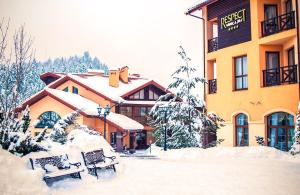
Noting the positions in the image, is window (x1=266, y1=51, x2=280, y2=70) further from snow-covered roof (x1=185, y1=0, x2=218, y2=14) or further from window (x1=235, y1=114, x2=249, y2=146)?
snow-covered roof (x1=185, y1=0, x2=218, y2=14)

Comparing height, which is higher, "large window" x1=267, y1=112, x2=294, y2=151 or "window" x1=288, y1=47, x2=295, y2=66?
"window" x1=288, y1=47, x2=295, y2=66

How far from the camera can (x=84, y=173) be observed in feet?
29.5

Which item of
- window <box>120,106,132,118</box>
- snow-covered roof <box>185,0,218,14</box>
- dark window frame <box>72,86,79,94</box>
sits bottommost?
window <box>120,106,132,118</box>

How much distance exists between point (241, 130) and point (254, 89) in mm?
2292

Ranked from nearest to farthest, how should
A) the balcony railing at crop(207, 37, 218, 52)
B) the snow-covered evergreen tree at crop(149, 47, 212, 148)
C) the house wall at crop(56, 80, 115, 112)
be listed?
the snow-covered evergreen tree at crop(149, 47, 212, 148) < the balcony railing at crop(207, 37, 218, 52) < the house wall at crop(56, 80, 115, 112)

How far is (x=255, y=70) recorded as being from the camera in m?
16.3

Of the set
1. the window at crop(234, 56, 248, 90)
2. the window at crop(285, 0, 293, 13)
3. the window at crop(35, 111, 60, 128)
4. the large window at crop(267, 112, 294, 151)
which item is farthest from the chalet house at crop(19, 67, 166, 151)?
the window at crop(285, 0, 293, 13)

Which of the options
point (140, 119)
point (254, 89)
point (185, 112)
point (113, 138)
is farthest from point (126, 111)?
point (254, 89)

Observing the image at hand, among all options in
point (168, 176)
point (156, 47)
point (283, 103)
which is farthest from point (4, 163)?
point (156, 47)

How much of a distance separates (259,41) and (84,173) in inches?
430

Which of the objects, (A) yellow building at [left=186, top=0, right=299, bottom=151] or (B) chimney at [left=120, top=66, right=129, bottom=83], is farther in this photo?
(B) chimney at [left=120, top=66, right=129, bottom=83]

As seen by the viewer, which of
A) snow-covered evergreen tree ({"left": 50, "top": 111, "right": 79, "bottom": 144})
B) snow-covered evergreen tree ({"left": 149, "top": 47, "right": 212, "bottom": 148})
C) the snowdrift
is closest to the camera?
the snowdrift

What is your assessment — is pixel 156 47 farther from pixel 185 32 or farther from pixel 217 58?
pixel 217 58

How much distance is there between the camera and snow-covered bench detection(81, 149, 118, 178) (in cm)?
932
